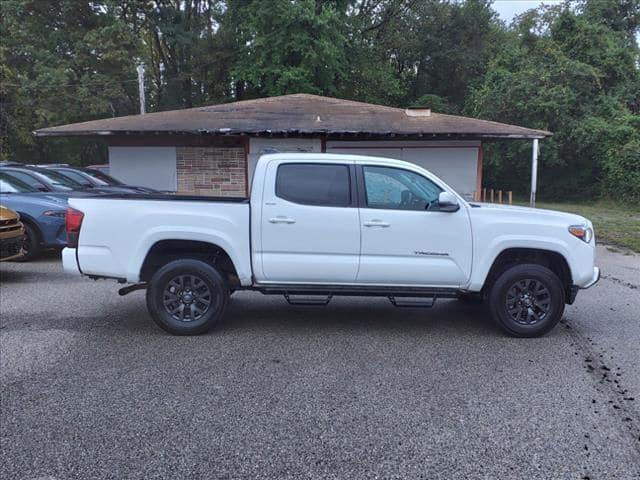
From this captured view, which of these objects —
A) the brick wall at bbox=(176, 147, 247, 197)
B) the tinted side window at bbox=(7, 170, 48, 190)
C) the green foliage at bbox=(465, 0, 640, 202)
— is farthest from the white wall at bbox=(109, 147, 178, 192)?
the green foliage at bbox=(465, 0, 640, 202)

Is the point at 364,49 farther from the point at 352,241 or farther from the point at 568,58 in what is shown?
the point at 352,241

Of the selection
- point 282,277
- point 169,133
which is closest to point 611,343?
point 282,277

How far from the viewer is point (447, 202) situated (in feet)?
17.7

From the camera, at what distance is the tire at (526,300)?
5.52 meters

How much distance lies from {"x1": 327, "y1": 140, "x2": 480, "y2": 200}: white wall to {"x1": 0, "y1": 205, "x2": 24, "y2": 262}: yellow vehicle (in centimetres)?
935

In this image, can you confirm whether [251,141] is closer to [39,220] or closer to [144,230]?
[39,220]

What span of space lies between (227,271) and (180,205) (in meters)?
0.87

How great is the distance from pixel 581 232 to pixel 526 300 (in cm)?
91

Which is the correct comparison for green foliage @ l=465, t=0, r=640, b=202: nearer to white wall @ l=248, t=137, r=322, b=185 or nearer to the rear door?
white wall @ l=248, t=137, r=322, b=185

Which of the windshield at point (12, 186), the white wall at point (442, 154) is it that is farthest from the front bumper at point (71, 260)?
the white wall at point (442, 154)

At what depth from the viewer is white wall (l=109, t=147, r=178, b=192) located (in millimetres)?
15969

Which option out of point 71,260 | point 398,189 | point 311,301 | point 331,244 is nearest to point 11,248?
point 71,260

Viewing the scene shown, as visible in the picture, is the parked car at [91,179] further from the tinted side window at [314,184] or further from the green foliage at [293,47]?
the green foliage at [293,47]

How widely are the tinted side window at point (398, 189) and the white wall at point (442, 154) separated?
996 cm
